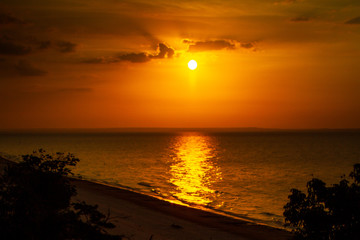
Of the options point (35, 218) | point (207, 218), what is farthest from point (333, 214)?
point (207, 218)

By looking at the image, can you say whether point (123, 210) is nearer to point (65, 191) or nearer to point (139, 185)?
point (65, 191)

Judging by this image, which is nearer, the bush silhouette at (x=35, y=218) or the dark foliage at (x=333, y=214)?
the bush silhouette at (x=35, y=218)

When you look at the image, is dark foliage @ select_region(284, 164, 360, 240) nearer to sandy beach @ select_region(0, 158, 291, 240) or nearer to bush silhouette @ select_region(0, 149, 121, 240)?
bush silhouette @ select_region(0, 149, 121, 240)

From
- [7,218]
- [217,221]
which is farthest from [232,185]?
[7,218]

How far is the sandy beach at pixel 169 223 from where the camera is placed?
64.8 feet

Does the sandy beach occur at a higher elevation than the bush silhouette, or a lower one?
lower

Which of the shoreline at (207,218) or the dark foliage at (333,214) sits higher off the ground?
the dark foliage at (333,214)

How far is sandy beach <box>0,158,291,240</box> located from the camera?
19750 millimetres

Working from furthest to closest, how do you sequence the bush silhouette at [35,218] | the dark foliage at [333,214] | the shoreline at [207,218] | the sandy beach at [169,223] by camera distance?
1. the shoreline at [207,218]
2. the sandy beach at [169,223]
3. the dark foliage at [333,214]
4. the bush silhouette at [35,218]

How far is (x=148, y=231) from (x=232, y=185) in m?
28.7

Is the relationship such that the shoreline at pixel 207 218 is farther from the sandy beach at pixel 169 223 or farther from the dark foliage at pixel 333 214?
the dark foliage at pixel 333 214

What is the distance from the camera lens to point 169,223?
2248cm

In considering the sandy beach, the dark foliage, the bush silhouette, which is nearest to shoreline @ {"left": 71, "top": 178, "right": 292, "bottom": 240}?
the sandy beach

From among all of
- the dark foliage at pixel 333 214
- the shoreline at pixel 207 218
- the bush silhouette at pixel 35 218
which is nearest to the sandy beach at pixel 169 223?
the shoreline at pixel 207 218
